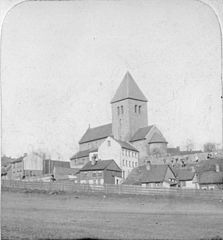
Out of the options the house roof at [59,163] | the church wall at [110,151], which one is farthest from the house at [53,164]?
the church wall at [110,151]

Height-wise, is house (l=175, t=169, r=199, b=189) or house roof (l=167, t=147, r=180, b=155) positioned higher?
house roof (l=167, t=147, r=180, b=155)

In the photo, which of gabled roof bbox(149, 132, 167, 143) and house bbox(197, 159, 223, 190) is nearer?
gabled roof bbox(149, 132, 167, 143)

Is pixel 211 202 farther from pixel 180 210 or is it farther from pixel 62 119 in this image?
pixel 62 119

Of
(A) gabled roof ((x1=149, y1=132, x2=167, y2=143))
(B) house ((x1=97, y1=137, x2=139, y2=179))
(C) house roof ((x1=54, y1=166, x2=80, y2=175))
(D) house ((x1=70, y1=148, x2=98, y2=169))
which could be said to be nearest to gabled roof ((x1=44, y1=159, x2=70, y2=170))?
(D) house ((x1=70, y1=148, x2=98, y2=169))

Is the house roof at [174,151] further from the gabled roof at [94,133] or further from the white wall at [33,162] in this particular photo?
the white wall at [33,162]

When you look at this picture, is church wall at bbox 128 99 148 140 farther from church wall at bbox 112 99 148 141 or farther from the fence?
the fence

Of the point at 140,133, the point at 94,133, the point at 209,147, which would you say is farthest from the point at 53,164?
the point at 209,147

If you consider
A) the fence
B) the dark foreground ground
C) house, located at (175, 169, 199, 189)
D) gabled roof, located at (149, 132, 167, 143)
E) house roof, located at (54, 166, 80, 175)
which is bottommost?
the dark foreground ground
